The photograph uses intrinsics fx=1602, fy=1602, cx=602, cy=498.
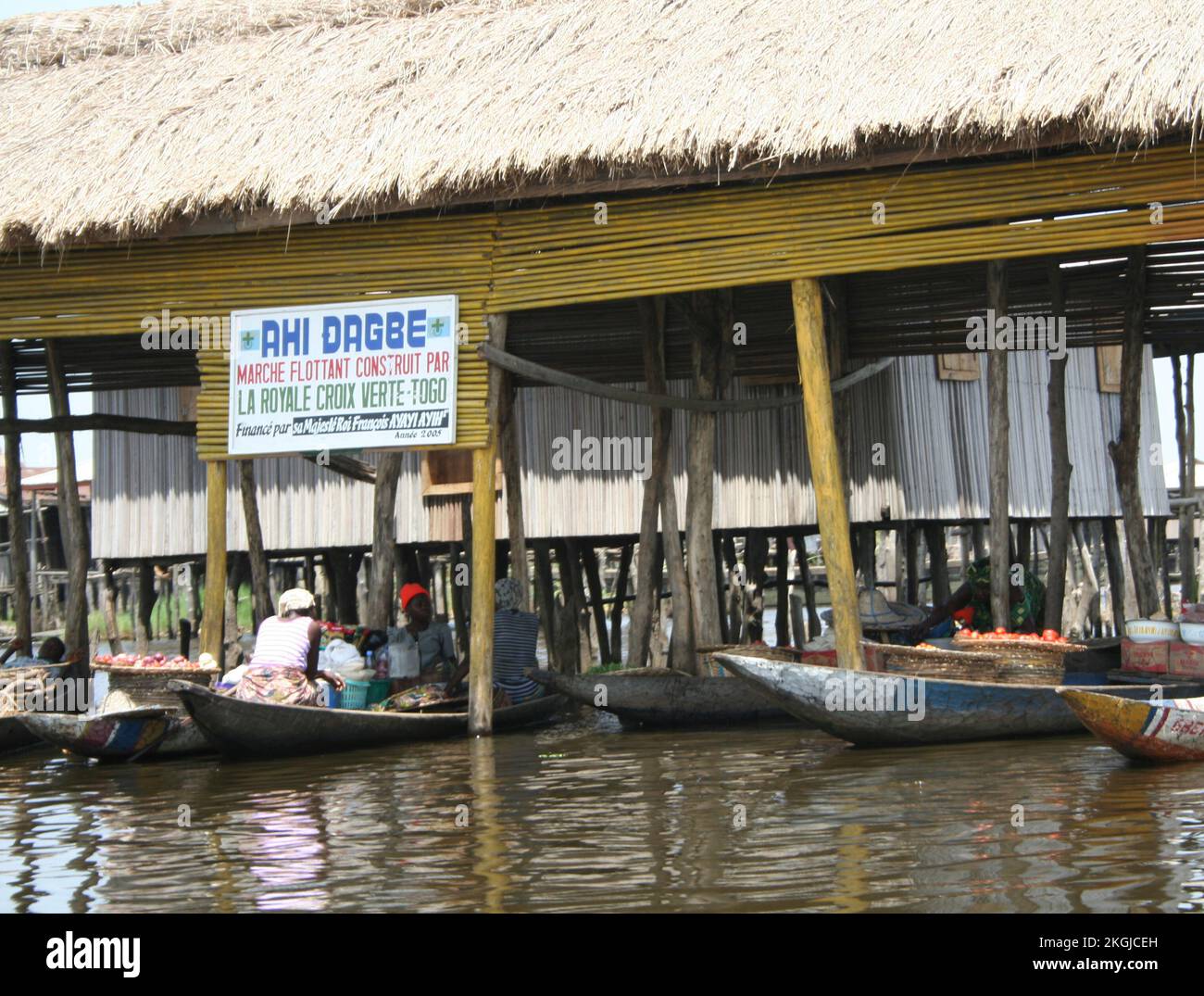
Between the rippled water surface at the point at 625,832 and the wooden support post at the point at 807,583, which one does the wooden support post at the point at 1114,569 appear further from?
the rippled water surface at the point at 625,832

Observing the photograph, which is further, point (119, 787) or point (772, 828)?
point (119, 787)

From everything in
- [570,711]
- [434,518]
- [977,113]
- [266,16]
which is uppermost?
[266,16]

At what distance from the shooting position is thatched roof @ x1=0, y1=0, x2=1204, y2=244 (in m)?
11.0

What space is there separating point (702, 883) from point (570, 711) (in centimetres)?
948

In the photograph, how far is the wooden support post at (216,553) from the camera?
1315 centimetres

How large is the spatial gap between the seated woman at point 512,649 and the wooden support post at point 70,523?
4828 millimetres

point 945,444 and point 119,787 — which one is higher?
point 945,444

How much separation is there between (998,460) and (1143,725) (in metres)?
5.08

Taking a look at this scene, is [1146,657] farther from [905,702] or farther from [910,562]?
[910,562]

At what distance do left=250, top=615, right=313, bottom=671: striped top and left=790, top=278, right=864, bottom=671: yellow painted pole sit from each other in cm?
388

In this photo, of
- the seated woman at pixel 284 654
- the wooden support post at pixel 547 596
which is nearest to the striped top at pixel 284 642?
the seated woman at pixel 284 654
